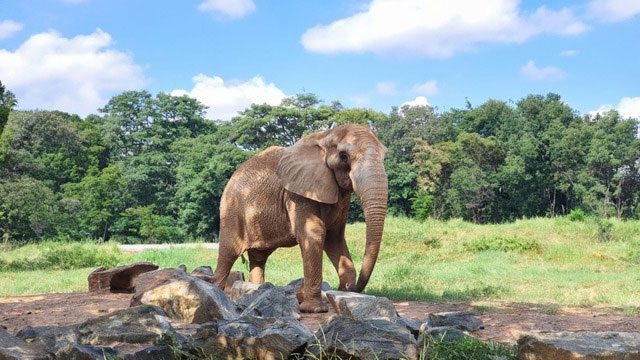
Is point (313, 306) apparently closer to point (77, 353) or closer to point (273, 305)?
point (273, 305)

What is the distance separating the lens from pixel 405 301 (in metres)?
10.5

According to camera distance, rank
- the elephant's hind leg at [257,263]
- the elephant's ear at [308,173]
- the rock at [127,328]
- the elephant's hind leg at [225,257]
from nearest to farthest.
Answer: the rock at [127,328], the elephant's ear at [308,173], the elephant's hind leg at [225,257], the elephant's hind leg at [257,263]

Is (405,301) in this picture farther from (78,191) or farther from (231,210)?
(78,191)

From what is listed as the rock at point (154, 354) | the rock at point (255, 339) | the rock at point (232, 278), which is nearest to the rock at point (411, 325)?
the rock at point (255, 339)

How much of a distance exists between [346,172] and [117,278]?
513 cm

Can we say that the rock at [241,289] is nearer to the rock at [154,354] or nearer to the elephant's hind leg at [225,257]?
the elephant's hind leg at [225,257]

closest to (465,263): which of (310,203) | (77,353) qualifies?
(310,203)

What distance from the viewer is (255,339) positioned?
19.7ft

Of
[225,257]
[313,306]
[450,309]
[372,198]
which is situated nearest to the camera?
[372,198]

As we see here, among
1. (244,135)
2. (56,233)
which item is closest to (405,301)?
(56,233)

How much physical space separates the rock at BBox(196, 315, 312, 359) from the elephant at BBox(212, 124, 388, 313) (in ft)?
8.12

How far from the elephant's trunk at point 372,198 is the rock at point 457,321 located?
1.14 m

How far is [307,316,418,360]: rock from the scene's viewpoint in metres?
5.68

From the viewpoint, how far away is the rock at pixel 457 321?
7450 millimetres
